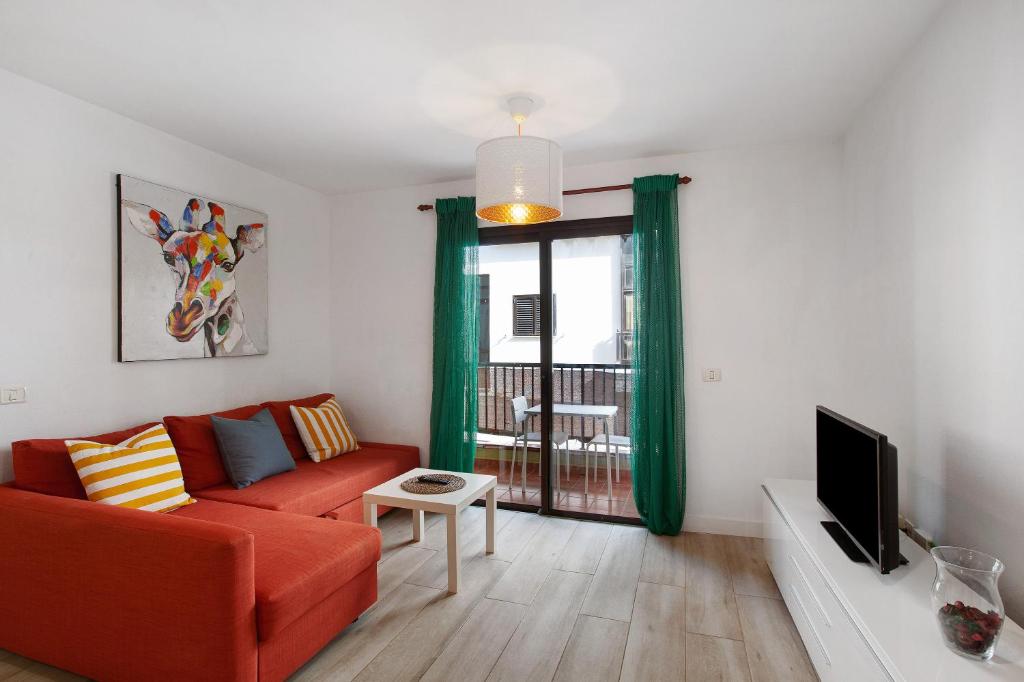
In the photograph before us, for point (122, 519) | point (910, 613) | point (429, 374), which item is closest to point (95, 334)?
point (122, 519)

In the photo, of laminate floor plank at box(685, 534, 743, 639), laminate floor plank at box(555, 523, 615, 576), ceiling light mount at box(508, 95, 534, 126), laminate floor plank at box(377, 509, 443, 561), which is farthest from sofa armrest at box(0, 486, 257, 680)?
ceiling light mount at box(508, 95, 534, 126)

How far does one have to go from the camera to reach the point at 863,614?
5.43ft

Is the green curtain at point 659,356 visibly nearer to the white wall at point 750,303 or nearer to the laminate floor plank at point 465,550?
the white wall at point 750,303

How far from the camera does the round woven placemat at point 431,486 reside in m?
3.03

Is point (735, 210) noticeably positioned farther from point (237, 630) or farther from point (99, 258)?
point (99, 258)

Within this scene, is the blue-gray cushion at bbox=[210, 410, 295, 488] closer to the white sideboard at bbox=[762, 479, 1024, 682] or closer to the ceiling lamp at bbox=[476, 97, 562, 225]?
the ceiling lamp at bbox=[476, 97, 562, 225]

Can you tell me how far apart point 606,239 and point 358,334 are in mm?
2296

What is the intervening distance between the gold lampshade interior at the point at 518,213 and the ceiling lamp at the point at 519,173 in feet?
0.40

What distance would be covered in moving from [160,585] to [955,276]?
10.7ft

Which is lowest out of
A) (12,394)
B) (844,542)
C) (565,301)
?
(844,542)

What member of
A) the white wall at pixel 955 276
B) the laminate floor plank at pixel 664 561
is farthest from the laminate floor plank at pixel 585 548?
the white wall at pixel 955 276

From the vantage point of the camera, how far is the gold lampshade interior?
2.77 m

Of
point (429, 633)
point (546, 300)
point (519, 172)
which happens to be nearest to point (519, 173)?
point (519, 172)

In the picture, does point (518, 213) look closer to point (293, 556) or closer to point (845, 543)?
point (293, 556)
